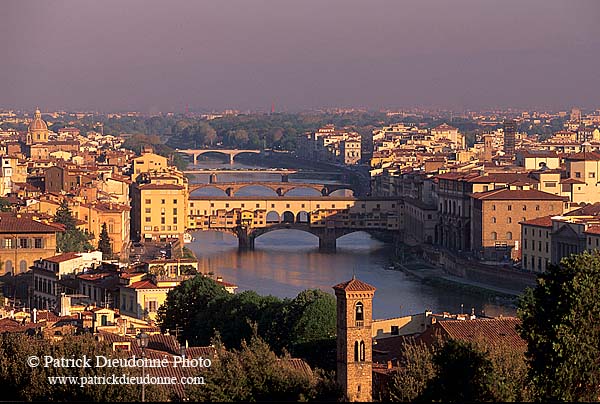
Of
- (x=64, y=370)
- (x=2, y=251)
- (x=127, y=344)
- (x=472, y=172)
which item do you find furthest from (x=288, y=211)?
(x=64, y=370)

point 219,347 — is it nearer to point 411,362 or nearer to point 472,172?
point 411,362

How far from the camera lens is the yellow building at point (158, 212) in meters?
21.4

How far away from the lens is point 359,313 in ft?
24.6

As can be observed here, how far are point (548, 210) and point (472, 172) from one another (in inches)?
136

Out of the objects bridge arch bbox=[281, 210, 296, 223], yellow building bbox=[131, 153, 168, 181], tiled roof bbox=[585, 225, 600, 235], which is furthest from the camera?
yellow building bbox=[131, 153, 168, 181]

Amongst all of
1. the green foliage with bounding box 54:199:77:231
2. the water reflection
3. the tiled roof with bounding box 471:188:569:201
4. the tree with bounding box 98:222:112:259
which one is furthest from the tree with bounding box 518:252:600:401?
the tiled roof with bounding box 471:188:569:201

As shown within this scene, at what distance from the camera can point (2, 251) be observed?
13.4m

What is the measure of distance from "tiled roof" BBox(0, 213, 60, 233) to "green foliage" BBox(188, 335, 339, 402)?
7.38 m

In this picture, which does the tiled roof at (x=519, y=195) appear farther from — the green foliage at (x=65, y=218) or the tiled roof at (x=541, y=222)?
the green foliage at (x=65, y=218)

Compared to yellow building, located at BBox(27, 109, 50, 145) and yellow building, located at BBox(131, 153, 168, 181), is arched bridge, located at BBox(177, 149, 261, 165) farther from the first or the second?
yellow building, located at BBox(131, 153, 168, 181)

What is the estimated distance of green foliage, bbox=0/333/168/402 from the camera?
5.91 m

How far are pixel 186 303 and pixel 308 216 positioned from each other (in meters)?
12.6

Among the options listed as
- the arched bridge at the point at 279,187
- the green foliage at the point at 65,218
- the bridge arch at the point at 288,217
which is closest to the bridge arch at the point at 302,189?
the arched bridge at the point at 279,187

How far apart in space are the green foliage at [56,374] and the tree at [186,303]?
8.86 ft
